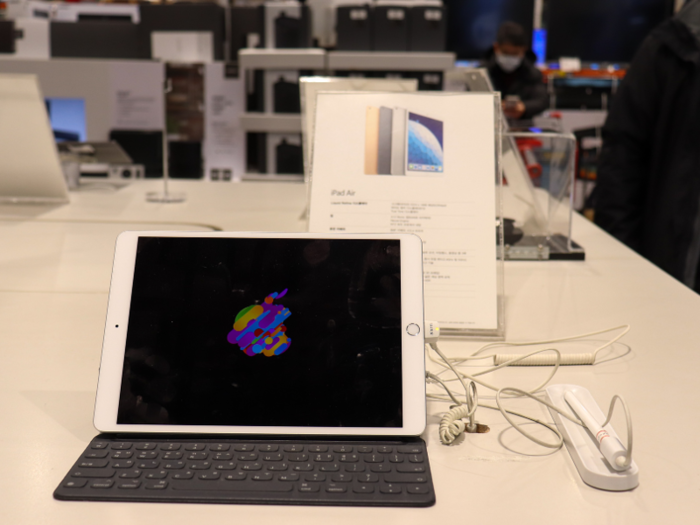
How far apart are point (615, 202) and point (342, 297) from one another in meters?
1.37

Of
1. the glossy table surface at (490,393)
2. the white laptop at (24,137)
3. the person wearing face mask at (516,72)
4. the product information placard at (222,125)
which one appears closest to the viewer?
the glossy table surface at (490,393)

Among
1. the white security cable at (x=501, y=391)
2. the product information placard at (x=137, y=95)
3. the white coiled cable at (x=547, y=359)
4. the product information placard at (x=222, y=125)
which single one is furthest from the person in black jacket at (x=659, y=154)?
the product information placard at (x=137, y=95)

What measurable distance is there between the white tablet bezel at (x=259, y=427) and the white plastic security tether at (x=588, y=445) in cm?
14

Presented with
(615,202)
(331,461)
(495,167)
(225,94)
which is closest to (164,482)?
(331,461)

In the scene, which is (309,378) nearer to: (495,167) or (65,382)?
(65,382)

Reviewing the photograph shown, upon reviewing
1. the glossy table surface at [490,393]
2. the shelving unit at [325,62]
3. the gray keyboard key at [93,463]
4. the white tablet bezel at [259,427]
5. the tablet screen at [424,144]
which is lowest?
the glossy table surface at [490,393]

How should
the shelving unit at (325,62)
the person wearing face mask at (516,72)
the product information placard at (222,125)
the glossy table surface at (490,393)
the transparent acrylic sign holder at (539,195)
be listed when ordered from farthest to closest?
the person wearing face mask at (516,72), the product information placard at (222,125), the shelving unit at (325,62), the transparent acrylic sign holder at (539,195), the glossy table surface at (490,393)

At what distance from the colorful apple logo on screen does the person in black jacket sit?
1.39 metres

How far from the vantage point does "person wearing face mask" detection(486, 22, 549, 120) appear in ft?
11.0

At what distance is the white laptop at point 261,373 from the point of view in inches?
19.6

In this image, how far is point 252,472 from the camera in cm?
51

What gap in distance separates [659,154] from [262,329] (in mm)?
1458

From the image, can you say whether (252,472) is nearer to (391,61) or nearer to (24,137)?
(24,137)

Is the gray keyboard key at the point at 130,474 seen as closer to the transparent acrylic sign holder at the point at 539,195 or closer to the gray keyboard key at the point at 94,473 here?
the gray keyboard key at the point at 94,473
